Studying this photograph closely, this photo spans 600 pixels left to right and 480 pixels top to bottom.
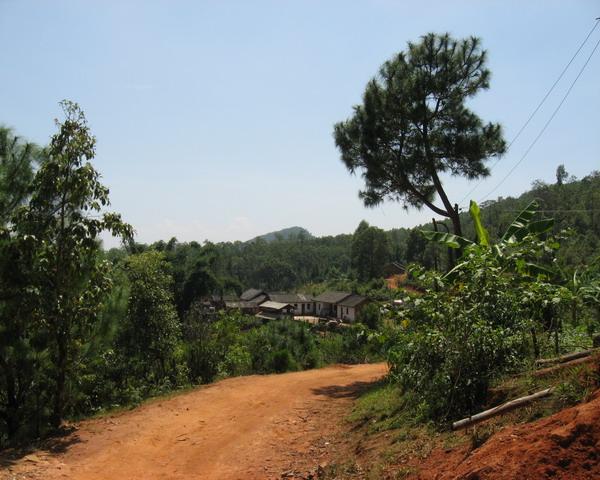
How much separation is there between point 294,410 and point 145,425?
2.69m

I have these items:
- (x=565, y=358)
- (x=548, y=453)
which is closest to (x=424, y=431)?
(x=565, y=358)

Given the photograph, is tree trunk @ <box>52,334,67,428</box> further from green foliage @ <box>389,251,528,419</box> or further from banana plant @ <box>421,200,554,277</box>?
banana plant @ <box>421,200,554,277</box>

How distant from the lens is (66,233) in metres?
7.43

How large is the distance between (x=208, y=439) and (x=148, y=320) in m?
6.39

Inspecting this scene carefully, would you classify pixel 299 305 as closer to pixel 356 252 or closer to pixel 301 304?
pixel 301 304

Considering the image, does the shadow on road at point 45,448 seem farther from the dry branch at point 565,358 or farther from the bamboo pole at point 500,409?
the dry branch at point 565,358

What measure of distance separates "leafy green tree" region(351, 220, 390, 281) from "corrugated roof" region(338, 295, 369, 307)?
39.1ft

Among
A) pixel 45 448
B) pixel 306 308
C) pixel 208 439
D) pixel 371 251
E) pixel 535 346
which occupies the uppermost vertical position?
pixel 371 251

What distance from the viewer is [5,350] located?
24.9ft

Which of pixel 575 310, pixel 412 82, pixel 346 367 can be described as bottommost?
pixel 346 367

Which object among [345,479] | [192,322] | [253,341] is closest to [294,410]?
[345,479]

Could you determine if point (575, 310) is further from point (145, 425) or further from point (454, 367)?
point (145, 425)

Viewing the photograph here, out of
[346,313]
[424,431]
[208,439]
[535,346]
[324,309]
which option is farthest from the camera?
[324,309]

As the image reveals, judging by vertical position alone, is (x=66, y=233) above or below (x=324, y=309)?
above
